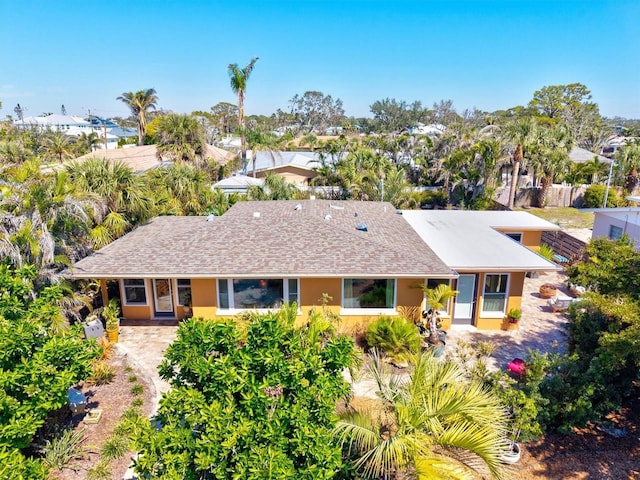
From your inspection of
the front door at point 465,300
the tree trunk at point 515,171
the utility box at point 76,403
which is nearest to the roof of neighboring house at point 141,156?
the tree trunk at point 515,171

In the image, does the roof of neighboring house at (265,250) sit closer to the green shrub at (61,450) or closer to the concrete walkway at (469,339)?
the concrete walkway at (469,339)

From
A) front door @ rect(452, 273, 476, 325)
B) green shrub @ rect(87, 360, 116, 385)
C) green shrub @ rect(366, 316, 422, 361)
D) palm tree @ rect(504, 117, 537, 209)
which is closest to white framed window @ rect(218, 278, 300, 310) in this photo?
green shrub @ rect(366, 316, 422, 361)

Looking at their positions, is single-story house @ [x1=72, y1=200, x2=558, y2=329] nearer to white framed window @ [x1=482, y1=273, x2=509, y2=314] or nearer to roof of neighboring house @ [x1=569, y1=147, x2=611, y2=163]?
white framed window @ [x1=482, y1=273, x2=509, y2=314]

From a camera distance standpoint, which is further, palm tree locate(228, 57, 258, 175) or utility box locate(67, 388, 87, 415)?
palm tree locate(228, 57, 258, 175)

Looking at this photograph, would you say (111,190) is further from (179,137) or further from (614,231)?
(614,231)

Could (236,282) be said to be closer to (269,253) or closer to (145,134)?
(269,253)
